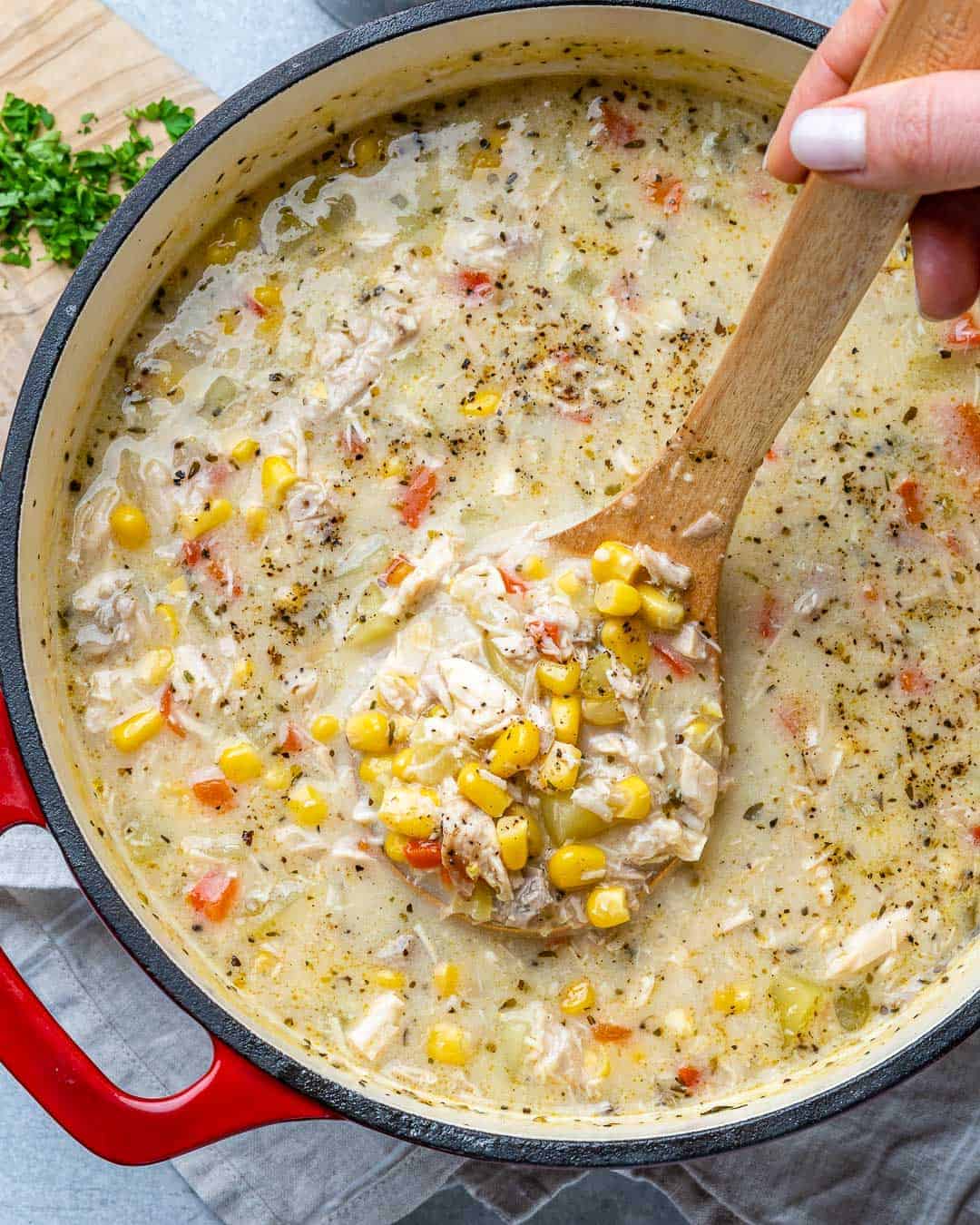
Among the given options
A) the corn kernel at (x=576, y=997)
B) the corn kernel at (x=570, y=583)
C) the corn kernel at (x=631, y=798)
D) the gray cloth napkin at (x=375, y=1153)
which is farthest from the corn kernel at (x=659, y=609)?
the gray cloth napkin at (x=375, y=1153)

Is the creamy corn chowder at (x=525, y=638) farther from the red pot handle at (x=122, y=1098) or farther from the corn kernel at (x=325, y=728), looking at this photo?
the red pot handle at (x=122, y=1098)

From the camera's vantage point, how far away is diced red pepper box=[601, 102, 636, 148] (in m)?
3.08

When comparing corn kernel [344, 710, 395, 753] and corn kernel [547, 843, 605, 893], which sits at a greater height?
corn kernel [344, 710, 395, 753]

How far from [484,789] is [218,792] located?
698mm

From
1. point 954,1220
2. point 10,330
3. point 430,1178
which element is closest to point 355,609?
point 10,330

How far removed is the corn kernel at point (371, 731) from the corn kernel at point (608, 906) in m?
A: 0.56

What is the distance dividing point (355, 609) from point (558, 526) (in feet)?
1.70

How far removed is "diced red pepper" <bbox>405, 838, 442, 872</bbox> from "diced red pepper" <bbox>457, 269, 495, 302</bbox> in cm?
132

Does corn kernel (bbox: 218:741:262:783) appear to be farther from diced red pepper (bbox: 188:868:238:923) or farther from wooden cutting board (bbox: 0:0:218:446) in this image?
wooden cutting board (bbox: 0:0:218:446)

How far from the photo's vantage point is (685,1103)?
2.78 meters

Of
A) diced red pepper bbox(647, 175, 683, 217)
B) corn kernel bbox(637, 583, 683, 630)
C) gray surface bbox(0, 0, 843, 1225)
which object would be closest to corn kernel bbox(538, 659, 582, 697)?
corn kernel bbox(637, 583, 683, 630)

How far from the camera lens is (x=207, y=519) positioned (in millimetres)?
2865

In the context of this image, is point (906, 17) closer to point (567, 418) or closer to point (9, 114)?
point (567, 418)

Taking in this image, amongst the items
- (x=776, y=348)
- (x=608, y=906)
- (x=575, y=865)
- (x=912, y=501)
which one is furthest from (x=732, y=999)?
(x=776, y=348)
